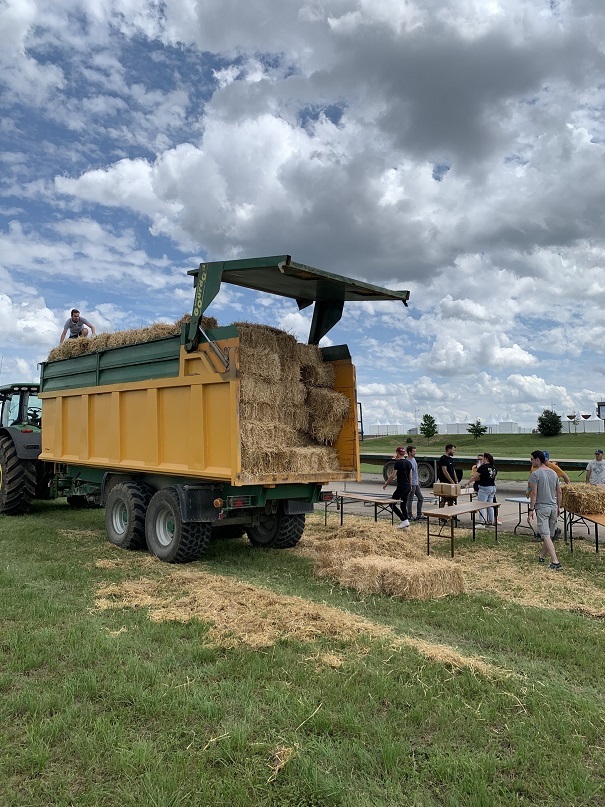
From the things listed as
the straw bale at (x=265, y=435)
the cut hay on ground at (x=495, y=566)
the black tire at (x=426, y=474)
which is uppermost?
the straw bale at (x=265, y=435)

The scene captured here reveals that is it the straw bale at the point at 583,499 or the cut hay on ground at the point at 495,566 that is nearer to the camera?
the cut hay on ground at the point at 495,566

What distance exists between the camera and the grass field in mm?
3102

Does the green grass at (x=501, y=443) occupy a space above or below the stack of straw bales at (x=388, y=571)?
above

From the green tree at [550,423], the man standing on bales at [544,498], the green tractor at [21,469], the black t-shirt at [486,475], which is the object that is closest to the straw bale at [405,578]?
the man standing on bales at [544,498]

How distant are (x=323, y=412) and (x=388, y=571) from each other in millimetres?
2897

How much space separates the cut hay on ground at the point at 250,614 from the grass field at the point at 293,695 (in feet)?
0.08

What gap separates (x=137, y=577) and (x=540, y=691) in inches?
193

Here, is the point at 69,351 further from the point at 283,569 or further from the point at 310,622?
the point at 310,622

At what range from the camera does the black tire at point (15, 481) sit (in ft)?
41.3

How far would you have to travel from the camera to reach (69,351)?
11.3 m

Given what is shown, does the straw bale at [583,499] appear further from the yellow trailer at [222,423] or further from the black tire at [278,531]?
the black tire at [278,531]

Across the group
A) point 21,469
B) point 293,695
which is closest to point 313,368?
point 293,695

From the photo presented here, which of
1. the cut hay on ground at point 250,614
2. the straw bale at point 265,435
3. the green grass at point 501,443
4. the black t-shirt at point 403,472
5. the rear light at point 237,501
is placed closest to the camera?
the cut hay on ground at point 250,614

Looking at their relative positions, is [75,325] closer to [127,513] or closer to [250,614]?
[127,513]
